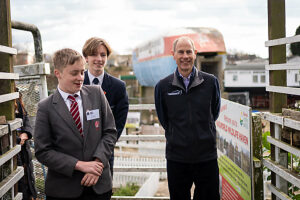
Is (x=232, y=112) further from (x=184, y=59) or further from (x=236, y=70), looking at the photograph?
(x=236, y=70)

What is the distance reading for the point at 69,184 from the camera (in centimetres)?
226

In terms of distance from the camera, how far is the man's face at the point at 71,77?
232 centimetres

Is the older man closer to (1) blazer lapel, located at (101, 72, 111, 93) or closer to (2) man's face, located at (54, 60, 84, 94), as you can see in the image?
(1) blazer lapel, located at (101, 72, 111, 93)

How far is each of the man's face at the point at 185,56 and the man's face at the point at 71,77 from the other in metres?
0.98

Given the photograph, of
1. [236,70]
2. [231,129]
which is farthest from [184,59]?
[236,70]

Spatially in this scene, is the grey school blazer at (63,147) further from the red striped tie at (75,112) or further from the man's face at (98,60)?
the man's face at (98,60)

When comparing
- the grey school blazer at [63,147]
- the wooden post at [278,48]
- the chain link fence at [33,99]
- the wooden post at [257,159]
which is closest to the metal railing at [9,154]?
the grey school blazer at [63,147]

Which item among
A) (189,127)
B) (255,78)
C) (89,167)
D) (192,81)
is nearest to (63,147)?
(89,167)

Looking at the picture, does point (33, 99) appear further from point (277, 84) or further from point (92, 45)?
point (277, 84)

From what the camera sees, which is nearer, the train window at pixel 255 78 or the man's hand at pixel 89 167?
the man's hand at pixel 89 167

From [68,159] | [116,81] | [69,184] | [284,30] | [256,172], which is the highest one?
[284,30]

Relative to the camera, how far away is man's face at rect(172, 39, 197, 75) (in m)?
2.99

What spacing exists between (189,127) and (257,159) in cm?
83

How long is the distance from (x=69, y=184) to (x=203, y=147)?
1.19 meters
